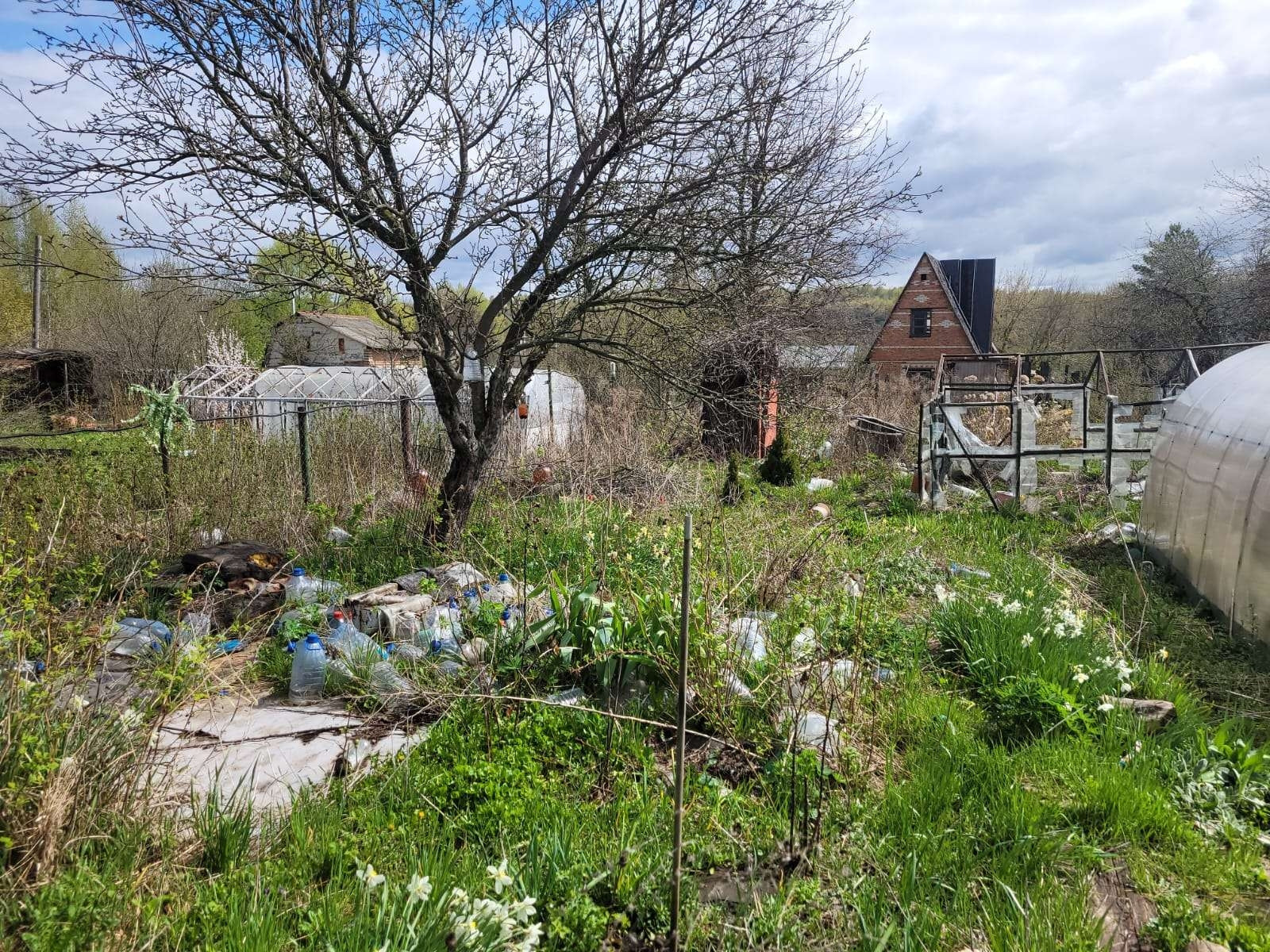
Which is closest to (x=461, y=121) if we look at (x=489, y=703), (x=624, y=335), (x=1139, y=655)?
(x=624, y=335)

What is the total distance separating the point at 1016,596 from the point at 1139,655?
0.83 metres

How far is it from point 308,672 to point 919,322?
34.9 m

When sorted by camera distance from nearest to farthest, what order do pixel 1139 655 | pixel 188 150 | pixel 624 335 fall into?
pixel 1139 655, pixel 188 150, pixel 624 335

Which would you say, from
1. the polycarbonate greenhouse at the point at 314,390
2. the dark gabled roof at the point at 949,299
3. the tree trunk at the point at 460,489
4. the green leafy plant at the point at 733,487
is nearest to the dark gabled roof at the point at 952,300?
the dark gabled roof at the point at 949,299

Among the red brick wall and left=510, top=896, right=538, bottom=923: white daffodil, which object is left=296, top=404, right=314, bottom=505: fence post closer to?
left=510, top=896, right=538, bottom=923: white daffodil

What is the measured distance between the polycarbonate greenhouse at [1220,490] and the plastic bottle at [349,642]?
5596 millimetres

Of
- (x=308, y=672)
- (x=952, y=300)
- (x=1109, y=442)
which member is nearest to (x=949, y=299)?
(x=952, y=300)

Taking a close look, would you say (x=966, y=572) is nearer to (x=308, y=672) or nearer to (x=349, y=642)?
(x=349, y=642)

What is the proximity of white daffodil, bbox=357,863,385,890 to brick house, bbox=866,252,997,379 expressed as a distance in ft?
112

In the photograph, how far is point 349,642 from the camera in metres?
4.56

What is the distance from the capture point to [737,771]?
11.7 feet

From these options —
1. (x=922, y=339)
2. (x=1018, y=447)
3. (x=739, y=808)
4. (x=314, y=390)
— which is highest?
(x=922, y=339)

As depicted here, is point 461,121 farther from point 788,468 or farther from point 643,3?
point 788,468

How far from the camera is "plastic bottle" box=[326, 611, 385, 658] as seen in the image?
446cm
